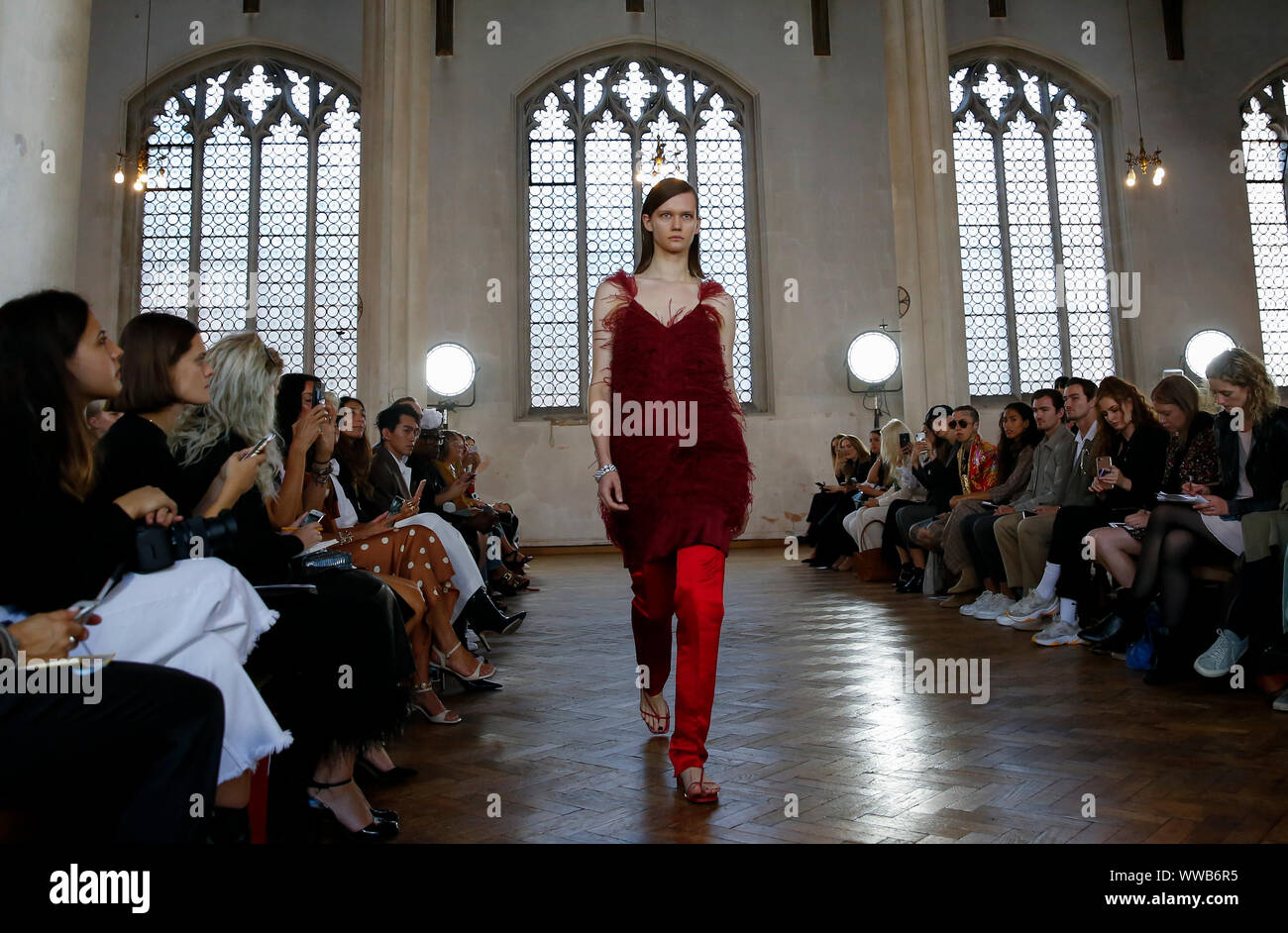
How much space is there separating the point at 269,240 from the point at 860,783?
12.7 m

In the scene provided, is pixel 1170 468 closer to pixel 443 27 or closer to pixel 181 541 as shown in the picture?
pixel 181 541

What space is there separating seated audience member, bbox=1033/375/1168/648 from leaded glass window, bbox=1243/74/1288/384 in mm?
10854

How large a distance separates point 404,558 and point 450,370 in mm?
8955

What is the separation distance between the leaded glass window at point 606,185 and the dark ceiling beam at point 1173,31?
621 centimetres

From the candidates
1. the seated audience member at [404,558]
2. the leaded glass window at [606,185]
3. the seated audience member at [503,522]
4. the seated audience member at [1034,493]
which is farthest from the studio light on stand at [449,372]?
the seated audience member at [404,558]

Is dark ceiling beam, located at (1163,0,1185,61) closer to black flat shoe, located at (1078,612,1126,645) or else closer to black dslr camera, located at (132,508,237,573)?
black flat shoe, located at (1078,612,1126,645)

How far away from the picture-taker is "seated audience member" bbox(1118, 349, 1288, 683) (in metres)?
3.64

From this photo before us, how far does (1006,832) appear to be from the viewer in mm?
1977

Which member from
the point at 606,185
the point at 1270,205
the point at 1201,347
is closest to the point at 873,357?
the point at 606,185

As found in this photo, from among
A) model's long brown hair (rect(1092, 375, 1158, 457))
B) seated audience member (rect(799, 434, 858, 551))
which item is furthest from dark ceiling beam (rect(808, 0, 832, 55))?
Answer: model's long brown hair (rect(1092, 375, 1158, 457))

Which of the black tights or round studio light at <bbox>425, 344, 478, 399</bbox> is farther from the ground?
round studio light at <bbox>425, 344, 478, 399</bbox>

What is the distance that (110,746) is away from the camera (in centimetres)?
141
